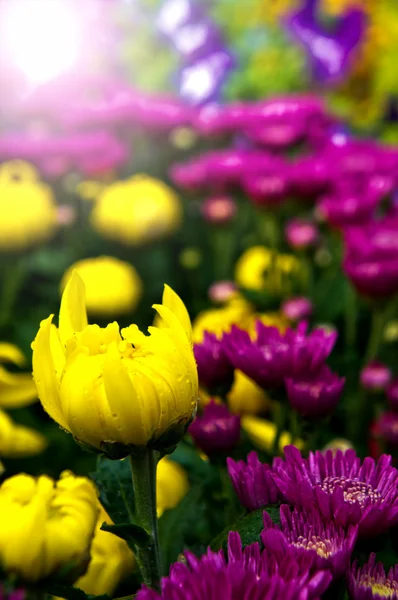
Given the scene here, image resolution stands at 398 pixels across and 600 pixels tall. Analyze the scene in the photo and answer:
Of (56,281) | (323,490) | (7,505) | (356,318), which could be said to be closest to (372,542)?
(323,490)

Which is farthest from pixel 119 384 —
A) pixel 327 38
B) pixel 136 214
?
pixel 327 38

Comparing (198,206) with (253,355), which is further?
(198,206)

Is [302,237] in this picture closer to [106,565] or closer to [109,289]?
[109,289]

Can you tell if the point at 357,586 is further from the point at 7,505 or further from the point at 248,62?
the point at 248,62

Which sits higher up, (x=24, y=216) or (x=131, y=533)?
(x=24, y=216)

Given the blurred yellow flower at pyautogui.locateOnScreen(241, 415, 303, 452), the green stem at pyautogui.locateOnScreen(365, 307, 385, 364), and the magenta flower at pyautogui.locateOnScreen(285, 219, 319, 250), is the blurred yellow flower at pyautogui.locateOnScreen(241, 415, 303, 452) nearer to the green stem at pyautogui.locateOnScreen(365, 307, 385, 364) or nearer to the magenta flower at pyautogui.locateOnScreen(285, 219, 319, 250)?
the green stem at pyautogui.locateOnScreen(365, 307, 385, 364)

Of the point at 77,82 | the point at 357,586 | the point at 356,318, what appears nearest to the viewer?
the point at 357,586

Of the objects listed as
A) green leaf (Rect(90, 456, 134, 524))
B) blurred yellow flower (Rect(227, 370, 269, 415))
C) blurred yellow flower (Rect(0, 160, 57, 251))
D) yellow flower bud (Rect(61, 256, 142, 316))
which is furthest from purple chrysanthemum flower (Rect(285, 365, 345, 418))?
blurred yellow flower (Rect(0, 160, 57, 251))
